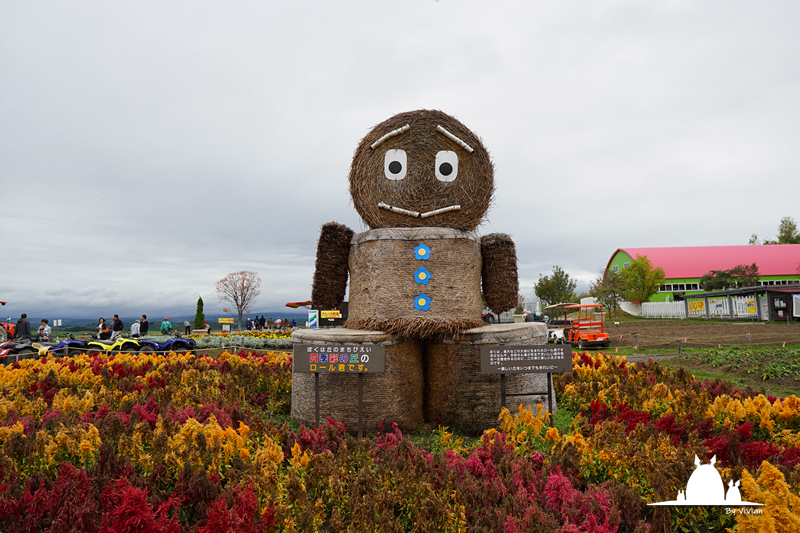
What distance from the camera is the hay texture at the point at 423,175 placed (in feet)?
21.5

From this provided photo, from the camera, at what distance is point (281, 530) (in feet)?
9.66

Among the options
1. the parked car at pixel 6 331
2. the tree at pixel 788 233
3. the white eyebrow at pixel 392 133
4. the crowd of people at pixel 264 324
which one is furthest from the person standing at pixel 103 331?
the tree at pixel 788 233

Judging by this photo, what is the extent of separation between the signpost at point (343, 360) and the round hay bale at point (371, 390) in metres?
0.18

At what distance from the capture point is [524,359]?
5723mm

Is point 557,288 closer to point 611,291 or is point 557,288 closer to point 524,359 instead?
point 611,291

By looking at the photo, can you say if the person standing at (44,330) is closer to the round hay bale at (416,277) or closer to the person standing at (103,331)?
the person standing at (103,331)

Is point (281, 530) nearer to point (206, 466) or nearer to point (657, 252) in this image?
point (206, 466)

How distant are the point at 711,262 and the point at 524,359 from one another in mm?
49737

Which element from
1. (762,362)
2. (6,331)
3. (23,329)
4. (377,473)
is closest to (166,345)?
(23,329)

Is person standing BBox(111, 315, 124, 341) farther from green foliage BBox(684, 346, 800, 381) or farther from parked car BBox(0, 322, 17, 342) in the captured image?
green foliage BBox(684, 346, 800, 381)

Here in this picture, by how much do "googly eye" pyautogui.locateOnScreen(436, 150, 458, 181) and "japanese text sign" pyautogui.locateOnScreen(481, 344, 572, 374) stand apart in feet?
7.98

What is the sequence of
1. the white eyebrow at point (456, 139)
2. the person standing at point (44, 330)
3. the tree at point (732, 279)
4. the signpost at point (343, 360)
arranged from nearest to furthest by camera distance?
the signpost at point (343, 360)
the white eyebrow at point (456, 139)
the person standing at point (44, 330)
the tree at point (732, 279)

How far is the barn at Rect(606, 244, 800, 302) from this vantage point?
44.0m

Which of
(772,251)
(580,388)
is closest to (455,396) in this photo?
(580,388)
